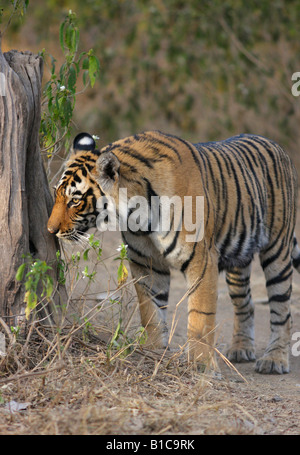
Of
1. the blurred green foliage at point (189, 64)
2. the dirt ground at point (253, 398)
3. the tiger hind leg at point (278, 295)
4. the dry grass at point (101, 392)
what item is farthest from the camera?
the blurred green foliage at point (189, 64)

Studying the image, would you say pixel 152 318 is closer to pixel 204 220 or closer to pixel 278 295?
pixel 204 220

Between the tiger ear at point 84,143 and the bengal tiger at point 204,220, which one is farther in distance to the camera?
the tiger ear at point 84,143

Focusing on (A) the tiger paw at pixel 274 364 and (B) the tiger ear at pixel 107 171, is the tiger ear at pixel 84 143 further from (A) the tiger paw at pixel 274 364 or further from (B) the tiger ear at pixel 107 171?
(A) the tiger paw at pixel 274 364

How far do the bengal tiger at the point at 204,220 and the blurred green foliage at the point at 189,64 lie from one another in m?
5.27

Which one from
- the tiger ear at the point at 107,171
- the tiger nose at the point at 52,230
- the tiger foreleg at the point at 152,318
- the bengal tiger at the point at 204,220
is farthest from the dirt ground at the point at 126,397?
the tiger ear at the point at 107,171

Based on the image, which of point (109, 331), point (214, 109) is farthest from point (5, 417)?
point (214, 109)

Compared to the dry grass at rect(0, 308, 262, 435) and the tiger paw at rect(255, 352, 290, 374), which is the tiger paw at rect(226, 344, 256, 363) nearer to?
the tiger paw at rect(255, 352, 290, 374)

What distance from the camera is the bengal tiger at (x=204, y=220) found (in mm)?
3895

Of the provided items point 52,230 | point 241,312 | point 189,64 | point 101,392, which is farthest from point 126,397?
point 189,64

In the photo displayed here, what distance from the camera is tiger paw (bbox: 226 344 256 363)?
503 cm

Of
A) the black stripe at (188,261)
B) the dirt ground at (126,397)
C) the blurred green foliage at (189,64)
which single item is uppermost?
the blurred green foliage at (189,64)

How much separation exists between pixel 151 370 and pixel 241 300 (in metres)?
1.59

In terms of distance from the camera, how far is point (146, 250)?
13.7 feet
